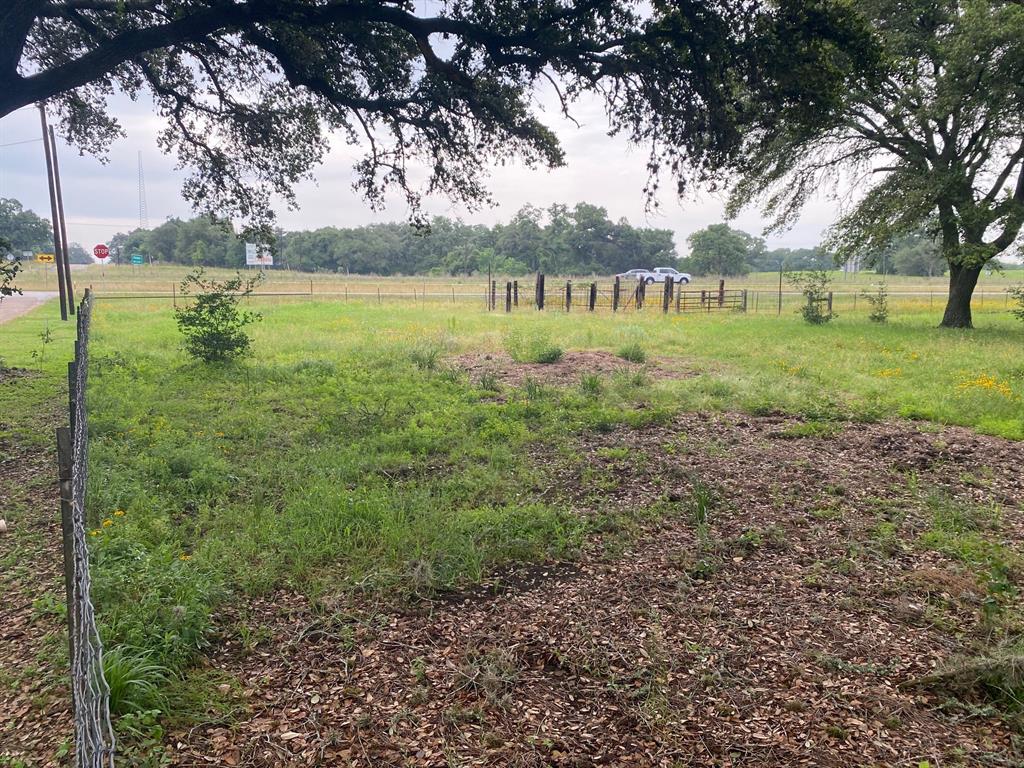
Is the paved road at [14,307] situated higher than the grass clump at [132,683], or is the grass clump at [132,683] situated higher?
the paved road at [14,307]

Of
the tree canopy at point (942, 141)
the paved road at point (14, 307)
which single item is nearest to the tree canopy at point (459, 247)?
the paved road at point (14, 307)

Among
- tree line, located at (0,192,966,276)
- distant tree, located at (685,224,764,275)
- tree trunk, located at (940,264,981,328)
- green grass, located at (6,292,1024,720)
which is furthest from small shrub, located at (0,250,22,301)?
distant tree, located at (685,224,764,275)

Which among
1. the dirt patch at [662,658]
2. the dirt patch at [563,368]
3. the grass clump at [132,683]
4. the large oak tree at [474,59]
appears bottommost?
the dirt patch at [662,658]

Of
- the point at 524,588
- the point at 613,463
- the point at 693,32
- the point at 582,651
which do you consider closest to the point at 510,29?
the point at 693,32

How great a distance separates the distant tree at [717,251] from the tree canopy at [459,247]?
4.67 m

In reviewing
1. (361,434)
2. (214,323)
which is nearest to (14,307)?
(214,323)

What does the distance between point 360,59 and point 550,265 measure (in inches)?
2505

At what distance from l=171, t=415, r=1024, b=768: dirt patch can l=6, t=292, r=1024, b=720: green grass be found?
1.38 feet

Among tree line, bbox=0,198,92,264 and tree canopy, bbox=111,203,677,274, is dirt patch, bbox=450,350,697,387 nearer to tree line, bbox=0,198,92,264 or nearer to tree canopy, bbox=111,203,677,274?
tree line, bbox=0,198,92,264

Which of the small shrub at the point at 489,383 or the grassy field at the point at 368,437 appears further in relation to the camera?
the small shrub at the point at 489,383

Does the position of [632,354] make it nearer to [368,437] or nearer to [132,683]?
[368,437]

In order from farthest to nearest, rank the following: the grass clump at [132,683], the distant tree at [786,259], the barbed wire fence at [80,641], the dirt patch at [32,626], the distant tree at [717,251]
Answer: the distant tree at [786,259]
the distant tree at [717,251]
the grass clump at [132,683]
the dirt patch at [32,626]
the barbed wire fence at [80,641]

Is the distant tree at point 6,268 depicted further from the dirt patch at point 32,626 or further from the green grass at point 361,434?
the dirt patch at point 32,626

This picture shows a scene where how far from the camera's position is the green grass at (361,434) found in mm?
4035
